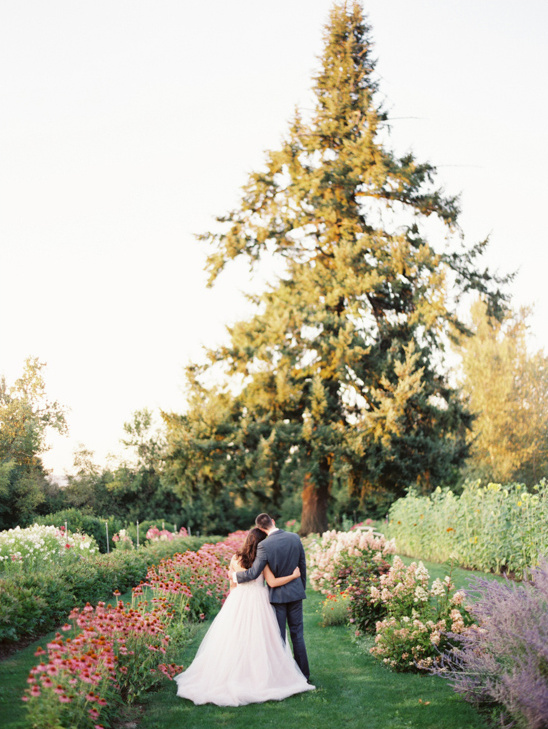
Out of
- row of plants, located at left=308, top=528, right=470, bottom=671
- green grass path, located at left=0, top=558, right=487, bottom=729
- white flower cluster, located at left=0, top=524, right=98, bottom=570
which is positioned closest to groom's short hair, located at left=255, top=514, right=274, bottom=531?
green grass path, located at left=0, top=558, right=487, bottom=729

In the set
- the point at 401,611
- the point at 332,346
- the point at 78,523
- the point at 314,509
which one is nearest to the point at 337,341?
the point at 332,346

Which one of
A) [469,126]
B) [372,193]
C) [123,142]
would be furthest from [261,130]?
[469,126]

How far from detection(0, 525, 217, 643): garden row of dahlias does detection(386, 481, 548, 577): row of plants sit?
5.05 meters

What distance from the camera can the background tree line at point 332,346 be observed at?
17.0 meters

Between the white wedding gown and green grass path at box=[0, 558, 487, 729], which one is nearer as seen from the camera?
green grass path at box=[0, 558, 487, 729]

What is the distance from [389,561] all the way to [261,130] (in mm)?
15103

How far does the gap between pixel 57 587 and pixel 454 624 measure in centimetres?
485

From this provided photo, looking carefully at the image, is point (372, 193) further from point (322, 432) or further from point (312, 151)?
point (322, 432)

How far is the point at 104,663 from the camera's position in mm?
4230

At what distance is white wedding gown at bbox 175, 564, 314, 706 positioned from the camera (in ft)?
17.6

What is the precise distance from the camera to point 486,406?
83.4ft

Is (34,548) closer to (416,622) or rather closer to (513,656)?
(416,622)

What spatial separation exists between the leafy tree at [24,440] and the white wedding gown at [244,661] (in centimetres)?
1090

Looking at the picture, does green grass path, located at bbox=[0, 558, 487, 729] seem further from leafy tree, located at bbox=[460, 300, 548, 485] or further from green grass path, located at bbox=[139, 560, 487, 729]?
leafy tree, located at bbox=[460, 300, 548, 485]
